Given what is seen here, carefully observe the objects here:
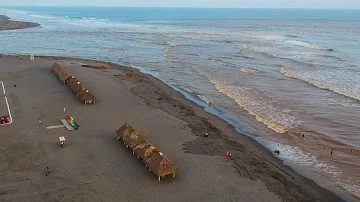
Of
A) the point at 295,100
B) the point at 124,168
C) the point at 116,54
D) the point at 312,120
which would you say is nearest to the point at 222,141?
the point at 124,168

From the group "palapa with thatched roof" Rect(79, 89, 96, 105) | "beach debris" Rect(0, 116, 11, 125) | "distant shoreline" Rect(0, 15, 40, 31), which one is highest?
"distant shoreline" Rect(0, 15, 40, 31)

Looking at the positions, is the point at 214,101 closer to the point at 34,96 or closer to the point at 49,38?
the point at 34,96

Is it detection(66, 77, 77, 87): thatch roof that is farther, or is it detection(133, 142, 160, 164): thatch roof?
detection(66, 77, 77, 87): thatch roof

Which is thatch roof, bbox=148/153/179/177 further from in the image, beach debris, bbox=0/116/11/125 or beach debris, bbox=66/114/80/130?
beach debris, bbox=0/116/11/125

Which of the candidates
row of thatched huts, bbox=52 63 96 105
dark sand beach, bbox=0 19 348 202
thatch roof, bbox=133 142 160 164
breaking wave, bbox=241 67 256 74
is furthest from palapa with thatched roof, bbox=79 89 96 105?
breaking wave, bbox=241 67 256 74

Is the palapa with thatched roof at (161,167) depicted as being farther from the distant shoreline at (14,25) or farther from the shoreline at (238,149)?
the distant shoreline at (14,25)

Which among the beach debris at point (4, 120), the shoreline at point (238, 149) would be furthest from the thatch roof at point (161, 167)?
the beach debris at point (4, 120)
